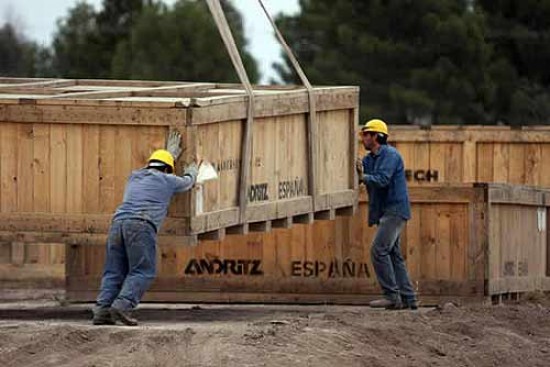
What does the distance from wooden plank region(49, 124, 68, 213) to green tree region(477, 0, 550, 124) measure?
28335mm

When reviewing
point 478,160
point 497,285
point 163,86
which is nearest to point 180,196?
point 163,86

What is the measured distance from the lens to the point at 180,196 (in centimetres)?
1630

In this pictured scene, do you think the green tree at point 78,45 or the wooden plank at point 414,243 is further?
the green tree at point 78,45

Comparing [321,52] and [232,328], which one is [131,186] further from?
[321,52]

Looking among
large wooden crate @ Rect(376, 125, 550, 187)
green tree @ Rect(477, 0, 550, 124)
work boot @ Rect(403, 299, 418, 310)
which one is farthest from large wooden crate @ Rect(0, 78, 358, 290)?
green tree @ Rect(477, 0, 550, 124)

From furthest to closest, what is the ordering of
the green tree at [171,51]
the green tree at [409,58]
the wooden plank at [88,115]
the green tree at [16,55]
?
the green tree at [16,55] → the green tree at [171,51] → the green tree at [409,58] → the wooden plank at [88,115]

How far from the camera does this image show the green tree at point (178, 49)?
51594mm

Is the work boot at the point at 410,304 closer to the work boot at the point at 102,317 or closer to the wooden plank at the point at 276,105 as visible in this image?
the wooden plank at the point at 276,105

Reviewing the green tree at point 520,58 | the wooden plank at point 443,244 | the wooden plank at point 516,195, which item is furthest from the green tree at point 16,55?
the wooden plank at point 443,244

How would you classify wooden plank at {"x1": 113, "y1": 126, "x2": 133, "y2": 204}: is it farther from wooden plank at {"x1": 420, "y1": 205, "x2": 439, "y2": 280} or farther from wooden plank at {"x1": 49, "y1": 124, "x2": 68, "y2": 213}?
wooden plank at {"x1": 420, "y1": 205, "x2": 439, "y2": 280}

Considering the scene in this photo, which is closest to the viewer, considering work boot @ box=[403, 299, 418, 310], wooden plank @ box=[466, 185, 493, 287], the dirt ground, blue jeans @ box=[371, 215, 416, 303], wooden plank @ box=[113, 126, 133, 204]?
the dirt ground

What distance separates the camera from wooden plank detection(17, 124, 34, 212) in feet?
54.3

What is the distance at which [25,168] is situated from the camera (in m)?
16.6

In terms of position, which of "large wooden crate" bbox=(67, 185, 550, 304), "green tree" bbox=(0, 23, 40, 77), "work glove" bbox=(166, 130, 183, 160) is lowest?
"large wooden crate" bbox=(67, 185, 550, 304)
